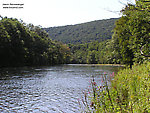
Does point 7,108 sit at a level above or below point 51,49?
below

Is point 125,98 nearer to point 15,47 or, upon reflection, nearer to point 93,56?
point 15,47

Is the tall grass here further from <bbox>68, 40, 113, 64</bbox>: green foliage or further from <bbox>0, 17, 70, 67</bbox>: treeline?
<bbox>68, 40, 113, 64</bbox>: green foliage

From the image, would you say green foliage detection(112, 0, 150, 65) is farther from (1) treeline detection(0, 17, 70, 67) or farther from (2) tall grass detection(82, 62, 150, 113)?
(1) treeline detection(0, 17, 70, 67)

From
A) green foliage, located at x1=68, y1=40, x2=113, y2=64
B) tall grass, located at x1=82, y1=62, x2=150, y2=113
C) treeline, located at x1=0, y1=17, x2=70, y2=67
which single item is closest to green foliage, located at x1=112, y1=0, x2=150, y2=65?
tall grass, located at x1=82, y1=62, x2=150, y2=113

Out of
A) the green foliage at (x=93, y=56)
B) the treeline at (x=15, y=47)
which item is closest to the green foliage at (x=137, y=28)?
the treeline at (x=15, y=47)

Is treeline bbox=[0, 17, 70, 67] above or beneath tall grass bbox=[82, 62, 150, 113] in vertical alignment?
above

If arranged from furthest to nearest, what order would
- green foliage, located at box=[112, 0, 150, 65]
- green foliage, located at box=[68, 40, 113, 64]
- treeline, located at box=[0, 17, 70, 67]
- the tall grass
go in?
1. green foliage, located at box=[68, 40, 113, 64]
2. treeline, located at box=[0, 17, 70, 67]
3. green foliage, located at box=[112, 0, 150, 65]
4. the tall grass

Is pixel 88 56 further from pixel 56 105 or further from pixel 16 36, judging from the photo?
pixel 56 105

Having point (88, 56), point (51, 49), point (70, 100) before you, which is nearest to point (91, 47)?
point (88, 56)

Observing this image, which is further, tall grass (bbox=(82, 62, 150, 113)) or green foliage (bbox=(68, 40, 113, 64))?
green foliage (bbox=(68, 40, 113, 64))

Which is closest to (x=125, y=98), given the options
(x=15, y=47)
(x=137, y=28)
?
(x=137, y=28)

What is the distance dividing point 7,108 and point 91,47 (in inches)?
5842

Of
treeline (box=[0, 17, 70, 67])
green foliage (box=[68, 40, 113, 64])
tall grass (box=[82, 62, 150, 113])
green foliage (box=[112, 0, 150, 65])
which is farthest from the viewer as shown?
green foliage (box=[68, 40, 113, 64])

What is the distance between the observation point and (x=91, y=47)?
15725 centimetres
